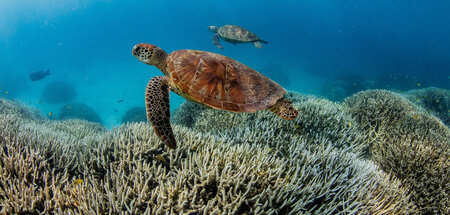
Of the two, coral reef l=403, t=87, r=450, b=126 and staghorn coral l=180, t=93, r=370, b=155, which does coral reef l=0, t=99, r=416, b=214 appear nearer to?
staghorn coral l=180, t=93, r=370, b=155

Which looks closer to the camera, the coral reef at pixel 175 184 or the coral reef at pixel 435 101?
the coral reef at pixel 175 184

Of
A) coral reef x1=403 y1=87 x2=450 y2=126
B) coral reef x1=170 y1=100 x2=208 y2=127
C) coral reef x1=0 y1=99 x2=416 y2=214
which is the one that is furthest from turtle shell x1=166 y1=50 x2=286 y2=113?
coral reef x1=403 y1=87 x2=450 y2=126

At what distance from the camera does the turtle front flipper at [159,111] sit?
7.59 feet

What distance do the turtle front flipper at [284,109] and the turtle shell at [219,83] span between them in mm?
133

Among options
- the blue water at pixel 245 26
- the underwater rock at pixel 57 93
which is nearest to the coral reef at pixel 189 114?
the underwater rock at pixel 57 93

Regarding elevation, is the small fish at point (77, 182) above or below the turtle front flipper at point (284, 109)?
below

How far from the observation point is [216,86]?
3.06 m

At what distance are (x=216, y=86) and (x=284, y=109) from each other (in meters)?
1.29

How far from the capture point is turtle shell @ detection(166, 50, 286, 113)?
2.99 meters

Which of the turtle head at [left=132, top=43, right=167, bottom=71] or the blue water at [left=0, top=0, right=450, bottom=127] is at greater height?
the blue water at [left=0, top=0, right=450, bottom=127]

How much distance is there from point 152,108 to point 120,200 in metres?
1.25

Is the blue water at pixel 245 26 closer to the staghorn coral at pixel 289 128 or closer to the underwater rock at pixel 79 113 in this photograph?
the underwater rock at pixel 79 113

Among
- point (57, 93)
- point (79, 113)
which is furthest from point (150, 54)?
point (57, 93)

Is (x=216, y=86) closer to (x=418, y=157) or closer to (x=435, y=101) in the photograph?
(x=418, y=157)
